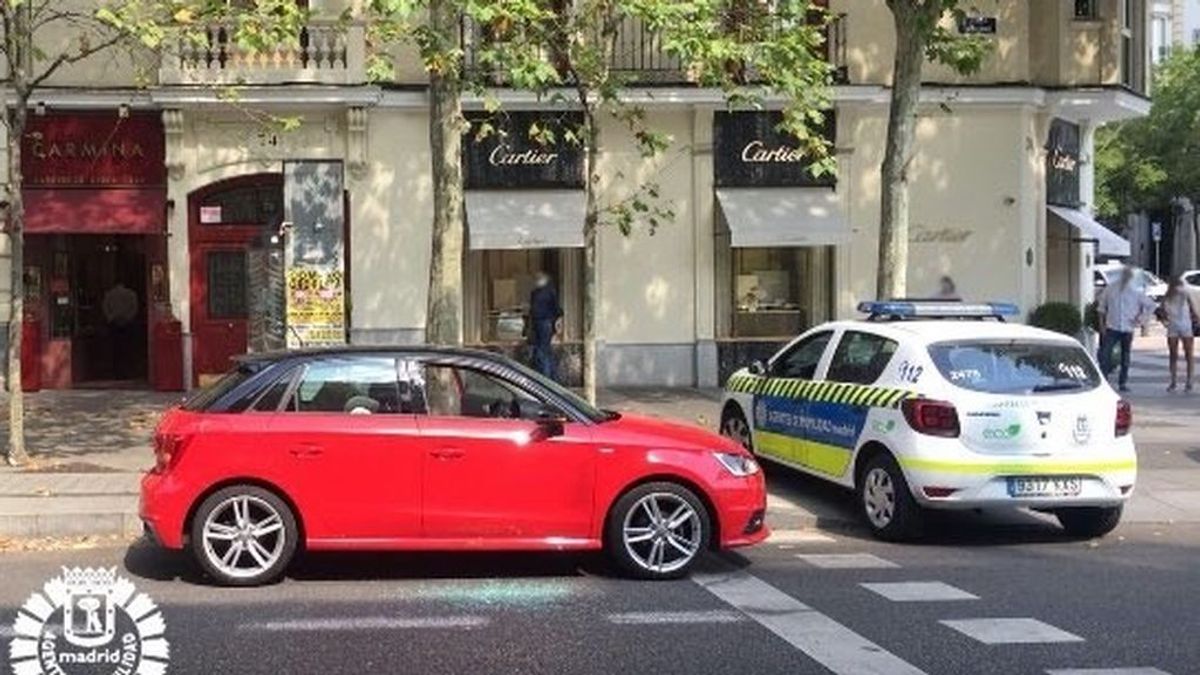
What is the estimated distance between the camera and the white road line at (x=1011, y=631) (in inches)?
271

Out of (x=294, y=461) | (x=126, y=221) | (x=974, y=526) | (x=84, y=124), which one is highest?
(x=84, y=124)

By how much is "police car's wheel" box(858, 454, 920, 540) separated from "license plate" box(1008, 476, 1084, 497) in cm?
70

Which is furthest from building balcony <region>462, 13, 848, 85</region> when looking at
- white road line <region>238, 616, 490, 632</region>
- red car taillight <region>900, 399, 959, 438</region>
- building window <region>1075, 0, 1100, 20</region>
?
white road line <region>238, 616, 490, 632</region>

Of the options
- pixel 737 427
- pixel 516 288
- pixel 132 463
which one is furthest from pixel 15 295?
pixel 516 288

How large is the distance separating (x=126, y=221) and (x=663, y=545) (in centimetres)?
1285

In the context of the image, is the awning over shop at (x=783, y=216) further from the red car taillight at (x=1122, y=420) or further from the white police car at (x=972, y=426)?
the red car taillight at (x=1122, y=420)

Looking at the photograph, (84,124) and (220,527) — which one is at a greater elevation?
(84,124)

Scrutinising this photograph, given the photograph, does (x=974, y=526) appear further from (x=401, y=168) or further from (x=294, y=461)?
(x=401, y=168)

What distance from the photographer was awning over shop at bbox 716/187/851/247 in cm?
1919

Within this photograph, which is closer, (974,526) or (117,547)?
(117,547)

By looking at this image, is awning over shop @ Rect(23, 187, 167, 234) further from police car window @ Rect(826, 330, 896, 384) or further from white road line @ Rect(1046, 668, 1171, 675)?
white road line @ Rect(1046, 668, 1171, 675)

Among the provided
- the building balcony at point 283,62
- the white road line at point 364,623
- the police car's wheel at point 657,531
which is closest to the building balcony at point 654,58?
the building balcony at point 283,62

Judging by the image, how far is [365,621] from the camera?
7.18 m

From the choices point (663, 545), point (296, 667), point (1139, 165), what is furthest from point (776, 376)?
point (1139, 165)
